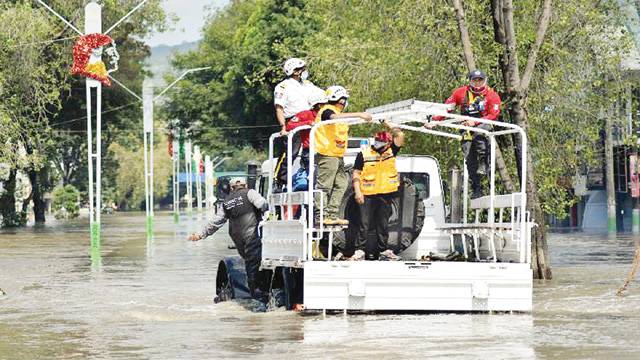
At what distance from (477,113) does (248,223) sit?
3155 millimetres

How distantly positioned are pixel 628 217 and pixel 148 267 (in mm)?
41449

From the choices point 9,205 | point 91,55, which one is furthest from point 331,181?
point 9,205

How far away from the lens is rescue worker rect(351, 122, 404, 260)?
56.8 ft

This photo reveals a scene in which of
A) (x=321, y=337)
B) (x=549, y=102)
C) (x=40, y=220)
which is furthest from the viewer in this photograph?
(x=40, y=220)

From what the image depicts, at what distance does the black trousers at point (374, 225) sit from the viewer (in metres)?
17.3

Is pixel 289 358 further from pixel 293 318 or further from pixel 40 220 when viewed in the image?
pixel 40 220

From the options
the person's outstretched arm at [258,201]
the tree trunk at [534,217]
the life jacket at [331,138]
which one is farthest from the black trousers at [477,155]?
the tree trunk at [534,217]

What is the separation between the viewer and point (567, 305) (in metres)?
18.2

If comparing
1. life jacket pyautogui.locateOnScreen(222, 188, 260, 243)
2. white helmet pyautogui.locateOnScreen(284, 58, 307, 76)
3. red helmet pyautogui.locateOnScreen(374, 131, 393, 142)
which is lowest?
life jacket pyautogui.locateOnScreen(222, 188, 260, 243)

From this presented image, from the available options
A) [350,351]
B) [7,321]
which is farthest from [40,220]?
[350,351]

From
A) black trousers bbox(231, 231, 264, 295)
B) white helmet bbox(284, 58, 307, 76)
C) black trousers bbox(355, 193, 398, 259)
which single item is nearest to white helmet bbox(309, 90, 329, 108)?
white helmet bbox(284, 58, 307, 76)

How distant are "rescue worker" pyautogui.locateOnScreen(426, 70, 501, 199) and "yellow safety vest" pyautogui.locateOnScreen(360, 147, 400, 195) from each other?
1521 mm

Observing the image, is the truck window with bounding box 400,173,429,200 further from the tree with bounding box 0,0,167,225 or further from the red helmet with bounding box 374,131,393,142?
the tree with bounding box 0,0,167,225

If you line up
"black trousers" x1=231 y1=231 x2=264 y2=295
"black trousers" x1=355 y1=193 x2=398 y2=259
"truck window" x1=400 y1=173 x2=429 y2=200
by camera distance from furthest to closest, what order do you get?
"truck window" x1=400 y1=173 x2=429 y2=200, "black trousers" x1=231 y1=231 x2=264 y2=295, "black trousers" x1=355 y1=193 x2=398 y2=259
